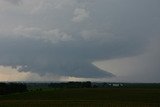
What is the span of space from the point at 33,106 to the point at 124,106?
15.7 m

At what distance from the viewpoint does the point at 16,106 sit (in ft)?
225

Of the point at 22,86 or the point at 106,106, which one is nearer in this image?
the point at 106,106

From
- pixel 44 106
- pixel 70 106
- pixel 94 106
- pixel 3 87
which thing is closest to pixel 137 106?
pixel 94 106

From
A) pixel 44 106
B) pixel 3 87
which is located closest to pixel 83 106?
pixel 44 106

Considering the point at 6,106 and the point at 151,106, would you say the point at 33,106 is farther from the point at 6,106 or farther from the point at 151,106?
the point at 151,106

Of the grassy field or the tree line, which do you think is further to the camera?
the tree line

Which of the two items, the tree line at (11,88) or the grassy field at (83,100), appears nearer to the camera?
the grassy field at (83,100)

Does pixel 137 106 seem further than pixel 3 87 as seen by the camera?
No

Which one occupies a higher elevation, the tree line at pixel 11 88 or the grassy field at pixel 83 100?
the tree line at pixel 11 88

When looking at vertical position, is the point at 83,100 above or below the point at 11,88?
below

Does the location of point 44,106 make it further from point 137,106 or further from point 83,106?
point 137,106

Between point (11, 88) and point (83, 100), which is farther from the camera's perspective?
point (11, 88)

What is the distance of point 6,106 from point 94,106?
608 inches

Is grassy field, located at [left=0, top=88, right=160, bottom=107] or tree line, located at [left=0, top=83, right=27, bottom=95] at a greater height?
tree line, located at [left=0, top=83, right=27, bottom=95]
